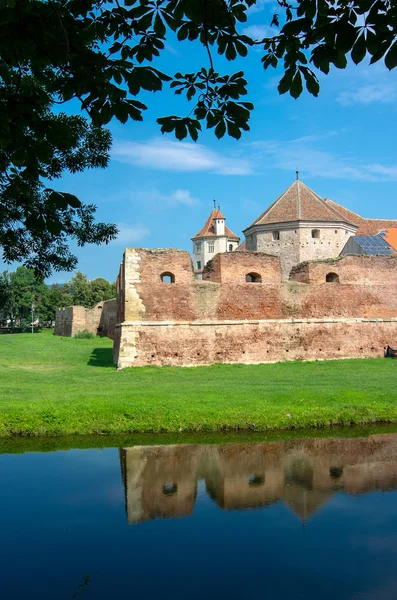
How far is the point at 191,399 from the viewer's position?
10.9 meters

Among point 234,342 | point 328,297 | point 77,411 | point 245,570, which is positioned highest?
point 328,297

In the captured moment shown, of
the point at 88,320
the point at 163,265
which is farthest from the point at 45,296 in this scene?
the point at 163,265

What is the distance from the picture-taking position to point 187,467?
801 centimetres

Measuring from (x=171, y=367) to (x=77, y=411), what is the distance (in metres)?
6.34

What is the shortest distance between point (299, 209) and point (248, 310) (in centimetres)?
1792

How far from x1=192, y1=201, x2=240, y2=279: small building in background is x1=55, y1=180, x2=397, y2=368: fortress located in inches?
1614

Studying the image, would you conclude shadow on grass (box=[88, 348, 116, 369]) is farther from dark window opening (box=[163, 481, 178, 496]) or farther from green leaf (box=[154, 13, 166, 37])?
green leaf (box=[154, 13, 166, 37])

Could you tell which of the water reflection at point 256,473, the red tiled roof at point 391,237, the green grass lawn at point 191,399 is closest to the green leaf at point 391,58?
the water reflection at point 256,473

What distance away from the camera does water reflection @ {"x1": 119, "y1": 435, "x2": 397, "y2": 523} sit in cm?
672

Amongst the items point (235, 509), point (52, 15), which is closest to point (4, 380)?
point (235, 509)

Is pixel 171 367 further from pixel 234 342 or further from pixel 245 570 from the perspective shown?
pixel 245 570

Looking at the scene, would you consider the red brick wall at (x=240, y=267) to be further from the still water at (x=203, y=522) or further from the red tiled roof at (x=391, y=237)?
the red tiled roof at (x=391, y=237)

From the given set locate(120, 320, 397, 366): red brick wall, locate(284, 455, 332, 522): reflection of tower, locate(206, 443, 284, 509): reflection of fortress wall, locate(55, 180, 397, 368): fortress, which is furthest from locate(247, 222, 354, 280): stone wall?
locate(284, 455, 332, 522): reflection of tower

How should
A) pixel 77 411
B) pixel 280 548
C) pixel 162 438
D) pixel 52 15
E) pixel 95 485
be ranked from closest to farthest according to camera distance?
pixel 52 15 → pixel 280 548 → pixel 95 485 → pixel 162 438 → pixel 77 411
